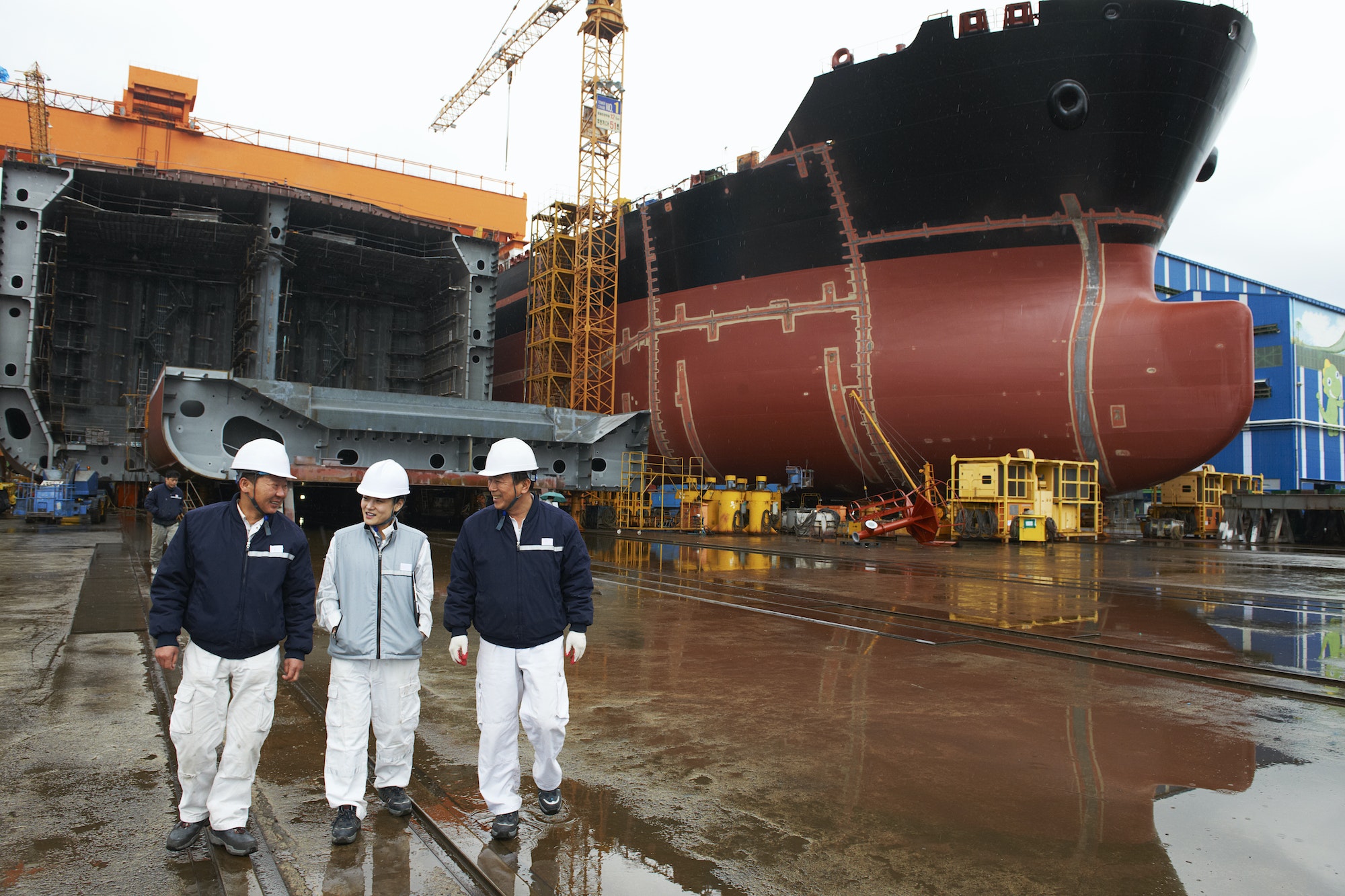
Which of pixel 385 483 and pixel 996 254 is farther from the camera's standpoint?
pixel 996 254

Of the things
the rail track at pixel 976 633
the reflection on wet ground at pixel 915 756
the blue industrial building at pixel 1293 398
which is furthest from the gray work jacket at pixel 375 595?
the blue industrial building at pixel 1293 398

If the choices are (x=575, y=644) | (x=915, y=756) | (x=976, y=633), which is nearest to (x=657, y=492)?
(x=976, y=633)

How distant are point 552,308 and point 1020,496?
14309 mm

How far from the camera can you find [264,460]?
3.03 meters

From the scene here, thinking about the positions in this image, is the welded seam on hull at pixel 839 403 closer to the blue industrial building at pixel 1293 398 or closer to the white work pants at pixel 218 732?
the white work pants at pixel 218 732

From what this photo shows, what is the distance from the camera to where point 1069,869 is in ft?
8.68

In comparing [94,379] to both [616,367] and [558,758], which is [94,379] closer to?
[616,367]

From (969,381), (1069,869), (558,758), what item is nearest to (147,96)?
(969,381)

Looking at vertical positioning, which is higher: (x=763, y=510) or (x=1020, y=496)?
(x=1020, y=496)

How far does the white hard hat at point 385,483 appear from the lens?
3.11 m

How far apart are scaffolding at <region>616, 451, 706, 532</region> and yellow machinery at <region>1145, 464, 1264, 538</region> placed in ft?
42.1

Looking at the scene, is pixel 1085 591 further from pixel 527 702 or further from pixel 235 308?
pixel 235 308

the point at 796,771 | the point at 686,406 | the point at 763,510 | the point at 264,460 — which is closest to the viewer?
the point at 264,460

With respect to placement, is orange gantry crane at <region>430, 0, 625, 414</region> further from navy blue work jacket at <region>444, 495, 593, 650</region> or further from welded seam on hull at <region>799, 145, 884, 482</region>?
navy blue work jacket at <region>444, 495, 593, 650</region>
